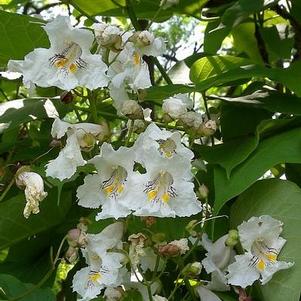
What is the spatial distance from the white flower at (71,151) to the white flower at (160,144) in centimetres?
6

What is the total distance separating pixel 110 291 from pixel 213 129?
0.70 ft

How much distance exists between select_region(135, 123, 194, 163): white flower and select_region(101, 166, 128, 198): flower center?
33mm

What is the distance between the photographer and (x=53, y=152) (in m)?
1.07

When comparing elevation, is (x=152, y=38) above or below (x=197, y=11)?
above

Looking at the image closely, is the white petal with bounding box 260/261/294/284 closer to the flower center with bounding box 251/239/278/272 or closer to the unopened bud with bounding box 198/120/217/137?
the flower center with bounding box 251/239/278/272

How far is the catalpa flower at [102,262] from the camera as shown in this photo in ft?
2.80

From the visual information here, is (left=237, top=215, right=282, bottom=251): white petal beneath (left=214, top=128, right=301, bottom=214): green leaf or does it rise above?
beneath

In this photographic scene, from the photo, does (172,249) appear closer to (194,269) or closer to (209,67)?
(194,269)

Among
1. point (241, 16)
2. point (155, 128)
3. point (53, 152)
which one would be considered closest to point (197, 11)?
point (241, 16)

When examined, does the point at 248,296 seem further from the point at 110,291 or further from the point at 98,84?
the point at 98,84

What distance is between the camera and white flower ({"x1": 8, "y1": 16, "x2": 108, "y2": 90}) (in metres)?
0.87

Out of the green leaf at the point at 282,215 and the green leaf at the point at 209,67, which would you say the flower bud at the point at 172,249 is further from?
the green leaf at the point at 209,67

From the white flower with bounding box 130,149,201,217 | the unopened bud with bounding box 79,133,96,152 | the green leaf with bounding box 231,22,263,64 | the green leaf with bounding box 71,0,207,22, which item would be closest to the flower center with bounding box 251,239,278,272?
the white flower with bounding box 130,149,201,217

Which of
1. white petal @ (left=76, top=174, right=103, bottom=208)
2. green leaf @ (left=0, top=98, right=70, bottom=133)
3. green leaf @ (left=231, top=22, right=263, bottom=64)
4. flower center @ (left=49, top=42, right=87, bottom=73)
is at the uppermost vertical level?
flower center @ (left=49, top=42, right=87, bottom=73)
